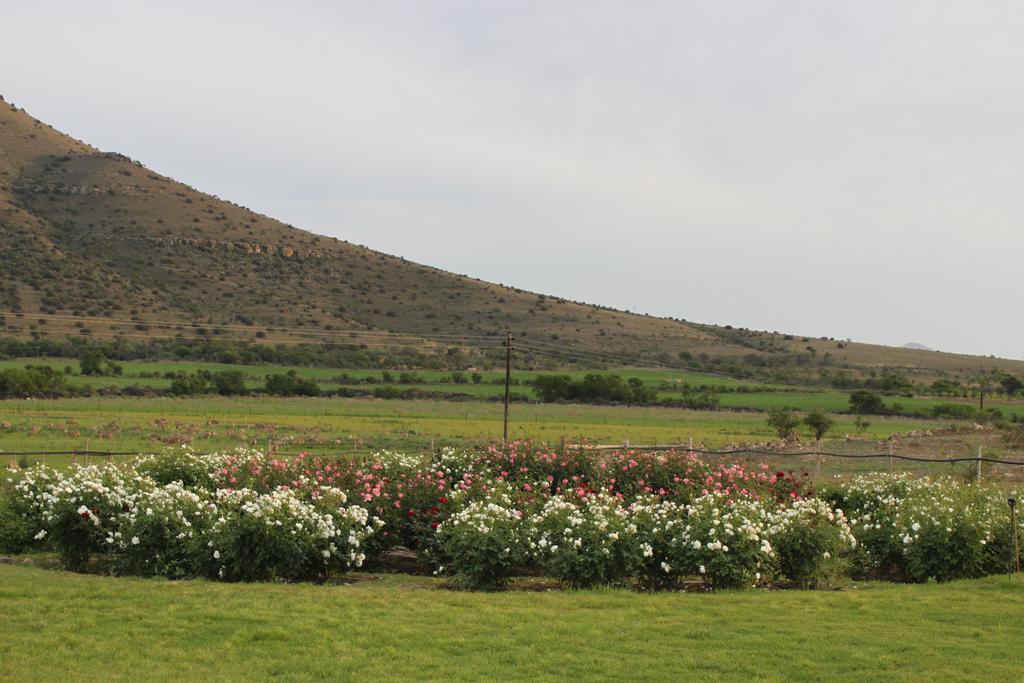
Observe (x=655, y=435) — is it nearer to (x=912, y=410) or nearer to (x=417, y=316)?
(x=912, y=410)

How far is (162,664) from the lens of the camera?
384 inches

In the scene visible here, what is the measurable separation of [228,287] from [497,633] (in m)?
85.7

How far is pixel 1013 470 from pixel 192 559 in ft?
71.4

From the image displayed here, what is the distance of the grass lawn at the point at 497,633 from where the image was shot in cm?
959

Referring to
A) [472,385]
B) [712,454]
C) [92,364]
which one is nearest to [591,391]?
[472,385]

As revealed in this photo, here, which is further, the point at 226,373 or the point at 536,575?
the point at 226,373

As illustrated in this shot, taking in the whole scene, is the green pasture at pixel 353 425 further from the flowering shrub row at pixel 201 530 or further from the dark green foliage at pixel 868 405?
the flowering shrub row at pixel 201 530

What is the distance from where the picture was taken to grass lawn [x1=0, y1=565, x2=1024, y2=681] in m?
9.59

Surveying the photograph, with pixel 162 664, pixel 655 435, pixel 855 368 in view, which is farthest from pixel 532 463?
pixel 855 368

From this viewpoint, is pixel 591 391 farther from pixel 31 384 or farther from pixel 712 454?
pixel 712 454

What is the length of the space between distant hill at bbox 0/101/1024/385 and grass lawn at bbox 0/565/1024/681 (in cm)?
7393

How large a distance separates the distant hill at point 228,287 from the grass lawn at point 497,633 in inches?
2911

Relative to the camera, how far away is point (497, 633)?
10.9 meters

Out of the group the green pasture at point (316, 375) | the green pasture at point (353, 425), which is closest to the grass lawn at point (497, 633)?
the green pasture at point (353, 425)
